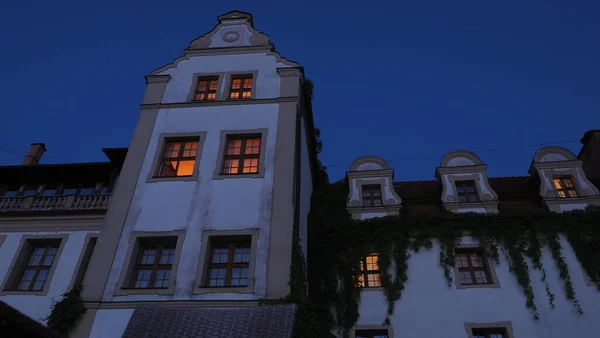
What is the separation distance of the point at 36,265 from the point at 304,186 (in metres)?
11.8

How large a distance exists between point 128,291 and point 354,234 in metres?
9.42

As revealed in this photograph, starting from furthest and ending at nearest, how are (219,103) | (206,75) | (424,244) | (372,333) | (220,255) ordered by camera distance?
(206,75) < (219,103) < (424,244) < (372,333) < (220,255)

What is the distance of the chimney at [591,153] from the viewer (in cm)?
2675

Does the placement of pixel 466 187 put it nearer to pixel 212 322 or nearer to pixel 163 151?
pixel 163 151

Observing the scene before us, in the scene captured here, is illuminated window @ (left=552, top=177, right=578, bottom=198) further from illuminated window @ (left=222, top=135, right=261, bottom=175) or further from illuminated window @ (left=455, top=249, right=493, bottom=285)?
illuminated window @ (left=222, top=135, right=261, bottom=175)

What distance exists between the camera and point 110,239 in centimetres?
1722

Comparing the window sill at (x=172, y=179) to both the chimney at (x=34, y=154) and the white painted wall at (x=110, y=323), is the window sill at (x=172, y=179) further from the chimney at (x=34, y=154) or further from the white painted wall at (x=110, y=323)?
the chimney at (x=34, y=154)

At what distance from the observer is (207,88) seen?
2261 centimetres

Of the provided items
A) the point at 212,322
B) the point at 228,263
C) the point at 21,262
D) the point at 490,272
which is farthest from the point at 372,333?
the point at 21,262

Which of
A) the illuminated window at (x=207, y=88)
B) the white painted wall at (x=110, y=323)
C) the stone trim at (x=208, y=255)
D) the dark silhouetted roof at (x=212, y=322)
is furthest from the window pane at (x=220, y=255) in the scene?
the illuminated window at (x=207, y=88)

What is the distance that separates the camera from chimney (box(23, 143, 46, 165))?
29.2 meters

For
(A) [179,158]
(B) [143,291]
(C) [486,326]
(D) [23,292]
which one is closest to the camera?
(B) [143,291]

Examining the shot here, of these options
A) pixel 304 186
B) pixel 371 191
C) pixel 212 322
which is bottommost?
pixel 212 322

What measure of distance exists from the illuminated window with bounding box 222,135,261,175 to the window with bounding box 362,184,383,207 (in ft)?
20.0
